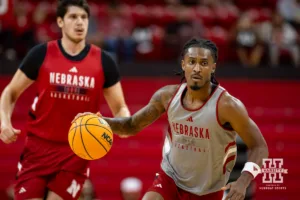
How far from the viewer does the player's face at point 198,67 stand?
15.6 feet

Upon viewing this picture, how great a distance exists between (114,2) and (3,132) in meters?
7.47

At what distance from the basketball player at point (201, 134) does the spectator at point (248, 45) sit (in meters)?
6.93

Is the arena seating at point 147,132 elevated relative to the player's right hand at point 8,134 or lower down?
lower down

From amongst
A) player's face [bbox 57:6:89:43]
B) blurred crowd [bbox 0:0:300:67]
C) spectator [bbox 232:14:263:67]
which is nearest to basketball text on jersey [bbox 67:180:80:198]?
player's face [bbox 57:6:89:43]

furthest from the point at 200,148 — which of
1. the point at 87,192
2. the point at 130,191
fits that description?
the point at 130,191

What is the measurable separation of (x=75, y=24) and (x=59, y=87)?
61 centimetres

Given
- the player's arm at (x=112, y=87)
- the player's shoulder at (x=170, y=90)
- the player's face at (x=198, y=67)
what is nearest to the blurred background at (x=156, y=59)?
the player's arm at (x=112, y=87)

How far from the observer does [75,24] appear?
575 centimetres

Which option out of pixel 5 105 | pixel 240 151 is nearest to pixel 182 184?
Answer: pixel 5 105

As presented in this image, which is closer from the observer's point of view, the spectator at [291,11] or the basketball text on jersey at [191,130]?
the basketball text on jersey at [191,130]

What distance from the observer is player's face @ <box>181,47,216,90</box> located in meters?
4.76

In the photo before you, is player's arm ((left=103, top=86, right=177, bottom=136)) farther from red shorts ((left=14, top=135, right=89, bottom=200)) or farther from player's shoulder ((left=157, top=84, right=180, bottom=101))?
red shorts ((left=14, top=135, right=89, bottom=200))

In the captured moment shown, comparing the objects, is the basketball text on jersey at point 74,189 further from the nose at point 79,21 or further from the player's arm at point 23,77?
the nose at point 79,21

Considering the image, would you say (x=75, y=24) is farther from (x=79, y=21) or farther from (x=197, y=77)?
(x=197, y=77)
